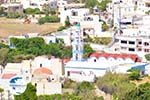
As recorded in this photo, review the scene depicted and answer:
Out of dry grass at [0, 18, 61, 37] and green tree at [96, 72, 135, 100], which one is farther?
dry grass at [0, 18, 61, 37]

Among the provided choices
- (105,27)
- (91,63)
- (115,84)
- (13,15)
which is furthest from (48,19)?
(115,84)

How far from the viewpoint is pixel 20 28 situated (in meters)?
33.0

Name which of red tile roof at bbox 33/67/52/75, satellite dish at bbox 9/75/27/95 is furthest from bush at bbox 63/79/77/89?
satellite dish at bbox 9/75/27/95

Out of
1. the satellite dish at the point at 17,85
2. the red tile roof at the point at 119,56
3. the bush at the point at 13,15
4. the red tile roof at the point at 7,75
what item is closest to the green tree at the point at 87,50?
the red tile roof at the point at 119,56

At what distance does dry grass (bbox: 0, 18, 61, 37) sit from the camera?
103 ft

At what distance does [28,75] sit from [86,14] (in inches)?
554

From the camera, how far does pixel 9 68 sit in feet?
67.3

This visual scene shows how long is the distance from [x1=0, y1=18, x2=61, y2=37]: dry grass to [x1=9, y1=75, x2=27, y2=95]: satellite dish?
1176 cm

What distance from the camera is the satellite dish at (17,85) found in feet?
60.1

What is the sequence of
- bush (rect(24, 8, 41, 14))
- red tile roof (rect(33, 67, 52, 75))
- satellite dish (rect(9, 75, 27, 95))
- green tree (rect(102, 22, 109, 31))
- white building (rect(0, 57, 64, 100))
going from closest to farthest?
white building (rect(0, 57, 64, 100)), satellite dish (rect(9, 75, 27, 95)), red tile roof (rect(33, 67, 52, 75)), green tree (rect(102, 22, 109, 31)), bush (rect(24, 8, 41, 14))

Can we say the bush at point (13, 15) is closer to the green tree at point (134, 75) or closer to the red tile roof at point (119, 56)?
the red tile roof at point (119, 56)

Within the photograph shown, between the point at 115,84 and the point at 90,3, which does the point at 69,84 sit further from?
the point at 90,3

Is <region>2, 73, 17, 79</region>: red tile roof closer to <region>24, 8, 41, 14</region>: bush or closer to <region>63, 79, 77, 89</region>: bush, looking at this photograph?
<region>63, 79, 77, 89</region>: bush

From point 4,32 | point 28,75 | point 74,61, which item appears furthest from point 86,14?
point 28,75
